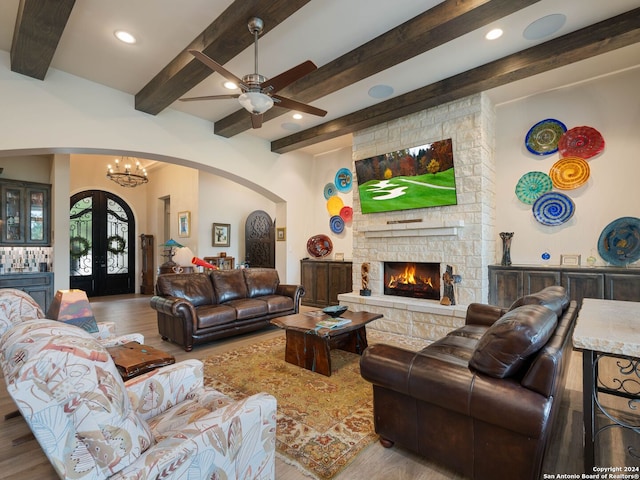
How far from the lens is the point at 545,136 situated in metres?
4.27

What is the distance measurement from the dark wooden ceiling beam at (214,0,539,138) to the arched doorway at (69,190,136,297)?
7156 mm

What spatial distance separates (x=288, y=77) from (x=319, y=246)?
4432mm

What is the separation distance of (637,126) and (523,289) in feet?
7.59

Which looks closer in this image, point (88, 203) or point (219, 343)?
point (219, 343)

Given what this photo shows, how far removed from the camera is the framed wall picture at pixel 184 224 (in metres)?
7.68

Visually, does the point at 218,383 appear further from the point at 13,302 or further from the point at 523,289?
the point at 523,289

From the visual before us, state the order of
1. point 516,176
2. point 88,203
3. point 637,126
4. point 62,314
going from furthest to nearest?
point 88,203, point 516,176, point 637,126, point 62,314

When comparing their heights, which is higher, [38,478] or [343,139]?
[343,139]

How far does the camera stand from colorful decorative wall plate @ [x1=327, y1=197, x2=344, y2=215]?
6.66 m

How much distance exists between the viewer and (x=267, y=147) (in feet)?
20.5

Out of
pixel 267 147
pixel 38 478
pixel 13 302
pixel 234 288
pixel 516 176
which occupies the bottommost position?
pixel 38 478

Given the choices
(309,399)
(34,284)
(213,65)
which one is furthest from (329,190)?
(34,284)

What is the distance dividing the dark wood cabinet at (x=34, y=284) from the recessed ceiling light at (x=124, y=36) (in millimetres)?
4052

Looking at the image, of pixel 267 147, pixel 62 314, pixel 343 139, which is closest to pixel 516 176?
pixel 343 139
